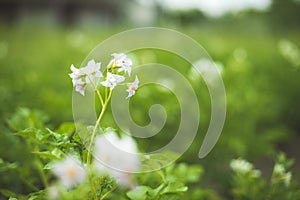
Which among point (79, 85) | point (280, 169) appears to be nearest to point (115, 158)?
point (79, 85)

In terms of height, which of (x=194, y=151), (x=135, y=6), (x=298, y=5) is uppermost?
(x=298, y=5)

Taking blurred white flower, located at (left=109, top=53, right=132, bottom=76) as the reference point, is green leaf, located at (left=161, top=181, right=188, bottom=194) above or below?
below

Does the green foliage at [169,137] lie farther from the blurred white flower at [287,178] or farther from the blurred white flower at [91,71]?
the blurred white flower at [91,71]

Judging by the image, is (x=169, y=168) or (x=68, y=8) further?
(x=68, y=8)

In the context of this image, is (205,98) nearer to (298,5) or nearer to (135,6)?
(298,5)

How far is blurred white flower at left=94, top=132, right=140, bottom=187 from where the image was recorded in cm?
106

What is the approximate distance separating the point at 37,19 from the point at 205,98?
17905 mm

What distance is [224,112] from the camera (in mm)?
2500

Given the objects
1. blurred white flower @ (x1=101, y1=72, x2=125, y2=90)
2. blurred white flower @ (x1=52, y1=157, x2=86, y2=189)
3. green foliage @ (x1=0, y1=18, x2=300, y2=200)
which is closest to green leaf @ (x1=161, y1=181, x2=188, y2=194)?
green foliage @ (x1=0, y1=18, x2=300, y2=200)

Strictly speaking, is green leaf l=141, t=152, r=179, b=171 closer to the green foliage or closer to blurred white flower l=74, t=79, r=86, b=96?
the green foliage

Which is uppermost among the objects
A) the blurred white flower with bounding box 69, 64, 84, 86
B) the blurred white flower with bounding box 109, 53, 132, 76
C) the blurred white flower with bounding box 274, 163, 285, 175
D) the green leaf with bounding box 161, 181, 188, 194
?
the blurred white flower with bounding box 109, 53, 132, 76

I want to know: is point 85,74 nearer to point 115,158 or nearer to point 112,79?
point 112,79

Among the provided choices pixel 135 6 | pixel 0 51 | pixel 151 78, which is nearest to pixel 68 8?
pixel 135 6

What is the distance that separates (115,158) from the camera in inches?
42.3
